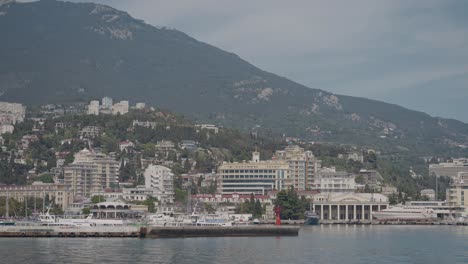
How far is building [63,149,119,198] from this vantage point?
17625cm

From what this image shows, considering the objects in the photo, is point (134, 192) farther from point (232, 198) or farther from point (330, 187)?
point (330, 187)

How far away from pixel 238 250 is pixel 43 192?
82383 mm

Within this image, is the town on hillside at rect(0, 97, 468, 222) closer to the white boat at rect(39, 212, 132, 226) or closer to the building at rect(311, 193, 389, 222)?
the building at rect(311, 193, 389, 222)

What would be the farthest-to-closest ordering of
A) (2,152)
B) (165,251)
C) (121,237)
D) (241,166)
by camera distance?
(2,152)
(241,166)
(121,237)
(165,251)

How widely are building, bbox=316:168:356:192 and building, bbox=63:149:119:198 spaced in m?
35.3

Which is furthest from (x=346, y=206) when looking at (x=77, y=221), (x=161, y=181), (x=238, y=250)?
(x=238, y=250)

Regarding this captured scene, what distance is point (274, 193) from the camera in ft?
576

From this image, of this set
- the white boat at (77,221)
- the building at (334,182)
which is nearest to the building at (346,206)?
the building at (334,182)

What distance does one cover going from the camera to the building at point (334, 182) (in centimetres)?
18512

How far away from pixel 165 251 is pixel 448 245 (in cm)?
2776

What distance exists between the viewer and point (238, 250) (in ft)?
283

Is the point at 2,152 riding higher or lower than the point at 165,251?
higher

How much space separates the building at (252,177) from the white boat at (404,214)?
61.0ft

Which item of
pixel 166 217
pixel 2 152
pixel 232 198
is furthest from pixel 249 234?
pixel 2 152
